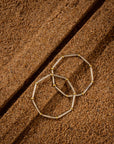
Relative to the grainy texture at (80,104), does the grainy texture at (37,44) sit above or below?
above

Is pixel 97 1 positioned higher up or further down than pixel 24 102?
higher up

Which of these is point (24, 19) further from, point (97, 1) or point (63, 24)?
point (97, 1)

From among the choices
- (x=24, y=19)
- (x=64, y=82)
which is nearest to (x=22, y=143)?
(x=64, y=82)

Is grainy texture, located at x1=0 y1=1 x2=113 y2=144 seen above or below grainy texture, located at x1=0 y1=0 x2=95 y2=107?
below

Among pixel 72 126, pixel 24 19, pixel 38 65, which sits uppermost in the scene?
pixel 24 19
